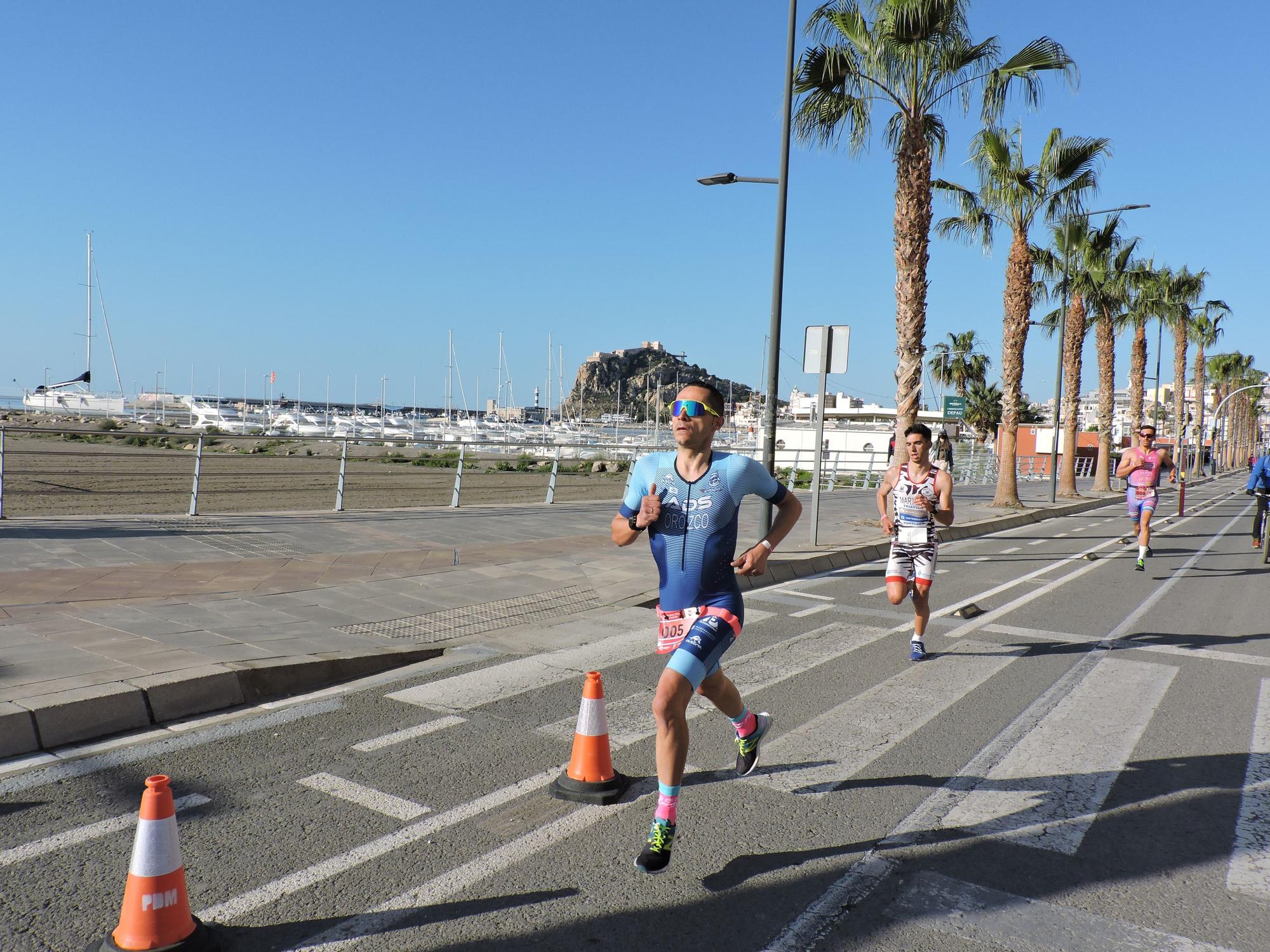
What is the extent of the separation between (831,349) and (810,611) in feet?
17.4

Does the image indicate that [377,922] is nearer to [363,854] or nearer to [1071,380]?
[363,854]

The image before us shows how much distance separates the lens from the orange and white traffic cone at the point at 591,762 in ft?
13.2

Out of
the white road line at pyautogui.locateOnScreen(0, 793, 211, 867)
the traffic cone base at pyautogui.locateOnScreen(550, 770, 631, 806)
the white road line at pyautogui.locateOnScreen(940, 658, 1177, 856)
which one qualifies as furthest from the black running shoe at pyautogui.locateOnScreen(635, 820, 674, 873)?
the white road line at pyautogui.locateOnScreen(0, 793, 211, 867)

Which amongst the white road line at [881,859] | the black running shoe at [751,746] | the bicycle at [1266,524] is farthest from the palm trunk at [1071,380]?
the black running shoe at [751,746]

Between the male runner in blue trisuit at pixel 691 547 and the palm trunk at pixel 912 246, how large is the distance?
13.4 metres

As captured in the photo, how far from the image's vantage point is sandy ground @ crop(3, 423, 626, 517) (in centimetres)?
1619

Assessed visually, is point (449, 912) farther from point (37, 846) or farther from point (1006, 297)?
point (1006, 297)

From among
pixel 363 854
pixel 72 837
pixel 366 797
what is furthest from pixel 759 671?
pixel 72 837

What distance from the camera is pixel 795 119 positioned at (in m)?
16.8

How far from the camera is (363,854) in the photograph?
3469 mm

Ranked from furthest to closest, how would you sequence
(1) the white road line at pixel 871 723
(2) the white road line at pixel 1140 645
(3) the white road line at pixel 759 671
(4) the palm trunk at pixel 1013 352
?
(4) the palm trunk at pixel 1013 352
(2) the white road line at pixel 1140 645
(3) the white road line at pixel 759 671
(1) the white road line at pixel 871 723

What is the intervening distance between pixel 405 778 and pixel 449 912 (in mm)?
1260

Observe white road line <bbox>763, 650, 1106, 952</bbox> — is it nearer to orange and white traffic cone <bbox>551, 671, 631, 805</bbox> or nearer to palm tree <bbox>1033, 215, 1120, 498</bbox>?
orange and white traffic cone <bbox>551, 671, 631, 805</bbox>

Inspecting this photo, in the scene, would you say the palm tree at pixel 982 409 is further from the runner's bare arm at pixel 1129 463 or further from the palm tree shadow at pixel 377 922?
the palm tree shadow at pixel 377 922
